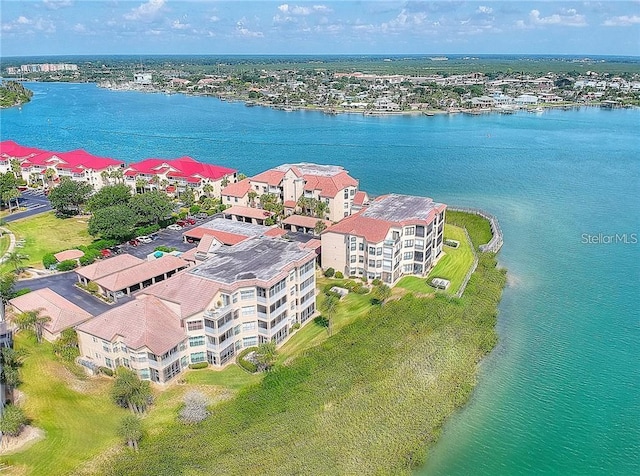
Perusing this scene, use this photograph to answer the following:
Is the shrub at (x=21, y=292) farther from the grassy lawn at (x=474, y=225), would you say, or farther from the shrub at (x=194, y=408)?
the grassy lawn at (x=474, y=225)

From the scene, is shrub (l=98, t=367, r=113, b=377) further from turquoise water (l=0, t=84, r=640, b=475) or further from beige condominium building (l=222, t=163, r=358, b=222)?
beige condominium building (l=222, t=163, r=358, b=222)

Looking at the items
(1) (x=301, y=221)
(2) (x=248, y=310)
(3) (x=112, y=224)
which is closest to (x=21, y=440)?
(2) (x=248, y=310)

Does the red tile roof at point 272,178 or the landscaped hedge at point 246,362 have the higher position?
the red tile roof at point 272,178

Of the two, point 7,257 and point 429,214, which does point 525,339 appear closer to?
point 429,214

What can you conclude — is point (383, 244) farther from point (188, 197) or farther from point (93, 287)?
point (188, 197)

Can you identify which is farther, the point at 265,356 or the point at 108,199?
the point at 108,199

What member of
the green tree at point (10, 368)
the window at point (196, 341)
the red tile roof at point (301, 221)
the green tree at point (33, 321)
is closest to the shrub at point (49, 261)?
the green tree at point (33, 321)
